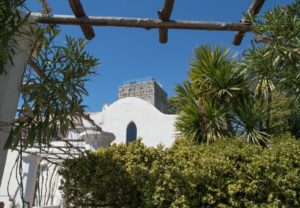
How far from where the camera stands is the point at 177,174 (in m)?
4.74

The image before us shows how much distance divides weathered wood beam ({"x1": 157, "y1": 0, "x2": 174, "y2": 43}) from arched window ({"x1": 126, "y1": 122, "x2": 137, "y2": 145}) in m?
7.96

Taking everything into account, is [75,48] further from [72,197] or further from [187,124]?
[187,124]

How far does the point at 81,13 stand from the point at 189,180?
12.3ft

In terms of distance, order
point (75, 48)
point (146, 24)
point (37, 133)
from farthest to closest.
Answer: point (146, 24) → point (75, 48) → point (37, 133)

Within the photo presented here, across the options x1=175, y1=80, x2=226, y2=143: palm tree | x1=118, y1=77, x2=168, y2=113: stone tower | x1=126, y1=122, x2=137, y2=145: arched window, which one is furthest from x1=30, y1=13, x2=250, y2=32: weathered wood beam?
x1=118, y1=77, x2=168, y2=113: stone tower

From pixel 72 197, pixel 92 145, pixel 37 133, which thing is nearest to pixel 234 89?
pixel 92 145

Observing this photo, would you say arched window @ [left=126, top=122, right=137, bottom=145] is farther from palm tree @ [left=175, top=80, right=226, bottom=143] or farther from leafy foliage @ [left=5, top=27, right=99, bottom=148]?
leafy foliage @ [left=5, top=27, right=99, bottom=148]

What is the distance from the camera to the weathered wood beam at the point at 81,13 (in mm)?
4254

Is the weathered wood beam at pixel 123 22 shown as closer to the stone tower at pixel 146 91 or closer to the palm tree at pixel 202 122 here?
the palm tree at pixel 202 122

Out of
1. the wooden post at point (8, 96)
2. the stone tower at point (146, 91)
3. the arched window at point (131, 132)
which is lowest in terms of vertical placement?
the wooden post at point (8, 96)

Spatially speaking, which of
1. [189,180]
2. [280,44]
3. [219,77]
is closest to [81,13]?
[189,180]

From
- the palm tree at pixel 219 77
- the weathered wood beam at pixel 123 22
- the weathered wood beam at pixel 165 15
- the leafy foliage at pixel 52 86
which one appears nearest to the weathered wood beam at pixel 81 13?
the weathered wood beam at pixel 123 22

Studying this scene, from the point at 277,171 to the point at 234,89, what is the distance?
129 inches

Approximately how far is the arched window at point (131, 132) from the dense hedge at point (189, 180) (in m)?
7.20
